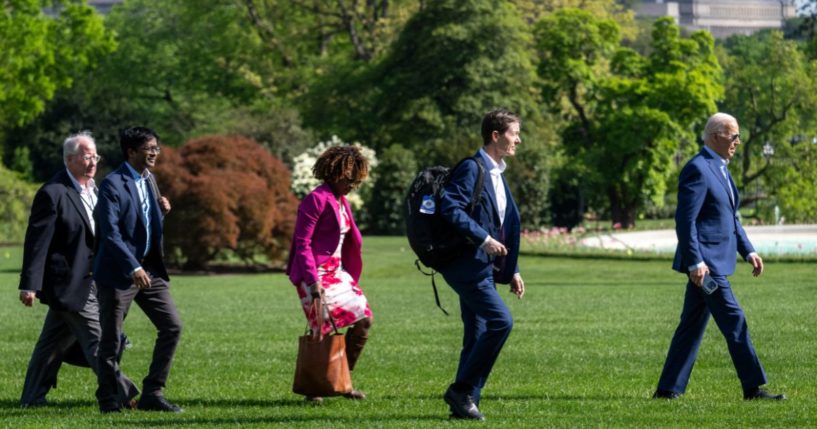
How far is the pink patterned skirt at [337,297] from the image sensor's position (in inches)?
394

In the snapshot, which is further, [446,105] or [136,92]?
[136,92]

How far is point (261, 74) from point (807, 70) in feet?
78.7

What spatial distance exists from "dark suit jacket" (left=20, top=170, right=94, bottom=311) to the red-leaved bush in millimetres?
22888

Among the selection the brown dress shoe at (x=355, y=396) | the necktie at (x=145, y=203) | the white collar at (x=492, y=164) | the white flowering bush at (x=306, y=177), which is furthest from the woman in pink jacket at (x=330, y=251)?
the white flowering bush at (x=306, y=177)

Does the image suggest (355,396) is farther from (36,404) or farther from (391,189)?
(391,189)

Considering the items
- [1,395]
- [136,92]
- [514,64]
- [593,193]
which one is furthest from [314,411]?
[136,92]

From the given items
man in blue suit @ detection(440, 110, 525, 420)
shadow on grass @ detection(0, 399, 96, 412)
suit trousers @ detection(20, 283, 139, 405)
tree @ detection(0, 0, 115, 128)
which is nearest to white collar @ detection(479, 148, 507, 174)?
man in blue suit @ detection(440, 110, 525, 420)

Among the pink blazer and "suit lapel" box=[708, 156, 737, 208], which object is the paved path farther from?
the pink blazer

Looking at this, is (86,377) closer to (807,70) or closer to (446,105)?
(446,105)

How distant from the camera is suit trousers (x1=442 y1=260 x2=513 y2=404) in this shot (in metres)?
9.20

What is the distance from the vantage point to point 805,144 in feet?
177

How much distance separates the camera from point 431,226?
9297 mm

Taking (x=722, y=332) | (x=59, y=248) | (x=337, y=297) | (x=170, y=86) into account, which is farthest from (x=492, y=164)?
(x=170, y=86)

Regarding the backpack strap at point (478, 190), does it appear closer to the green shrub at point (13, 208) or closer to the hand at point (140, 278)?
the hand at point (140, 278)
